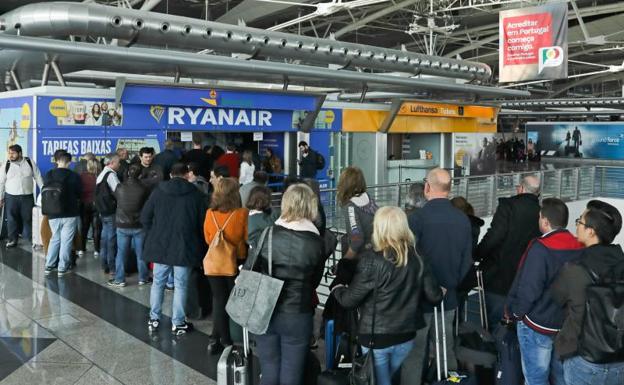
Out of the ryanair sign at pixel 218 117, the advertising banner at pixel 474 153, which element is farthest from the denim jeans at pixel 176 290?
the advertising banner at pixel 474 153

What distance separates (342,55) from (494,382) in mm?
8760

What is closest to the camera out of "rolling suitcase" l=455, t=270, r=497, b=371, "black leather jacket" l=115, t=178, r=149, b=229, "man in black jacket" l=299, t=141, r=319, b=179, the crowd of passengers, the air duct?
the crowd of passengers

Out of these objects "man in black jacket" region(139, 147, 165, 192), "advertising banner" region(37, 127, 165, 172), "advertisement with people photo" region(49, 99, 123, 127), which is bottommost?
"man in black jacket" region(139, 147, 165, 192)

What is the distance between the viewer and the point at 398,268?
3.51 meters

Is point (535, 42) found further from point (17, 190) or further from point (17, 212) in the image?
point (17, 212)

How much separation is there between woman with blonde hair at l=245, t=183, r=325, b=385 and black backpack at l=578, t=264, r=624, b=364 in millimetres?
1525

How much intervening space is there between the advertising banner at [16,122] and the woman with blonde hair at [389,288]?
24.8 feet

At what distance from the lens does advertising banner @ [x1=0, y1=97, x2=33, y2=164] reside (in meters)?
9.49

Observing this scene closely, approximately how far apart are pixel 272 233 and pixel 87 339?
8.72 ft

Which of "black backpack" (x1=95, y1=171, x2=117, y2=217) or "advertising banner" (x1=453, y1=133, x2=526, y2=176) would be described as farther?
"advertising banner" (x1=453, y1=133, x2=526, y2=176)

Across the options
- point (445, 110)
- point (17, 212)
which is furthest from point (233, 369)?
point (445, 110)

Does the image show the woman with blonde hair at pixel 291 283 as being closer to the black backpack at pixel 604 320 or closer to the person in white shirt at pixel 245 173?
the black backpack at pixel 604 320

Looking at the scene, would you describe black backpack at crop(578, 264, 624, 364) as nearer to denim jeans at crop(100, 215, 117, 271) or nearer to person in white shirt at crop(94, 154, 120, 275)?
person in white shirt at crop(94, 154, 120, 275)

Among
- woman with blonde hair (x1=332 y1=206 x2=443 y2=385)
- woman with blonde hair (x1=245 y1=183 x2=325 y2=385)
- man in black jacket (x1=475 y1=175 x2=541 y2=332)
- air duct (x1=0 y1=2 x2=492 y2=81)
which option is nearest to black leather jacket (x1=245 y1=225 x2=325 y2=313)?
woman with blonde hair (x1=245 y1=183 x2=325 y2=385)
